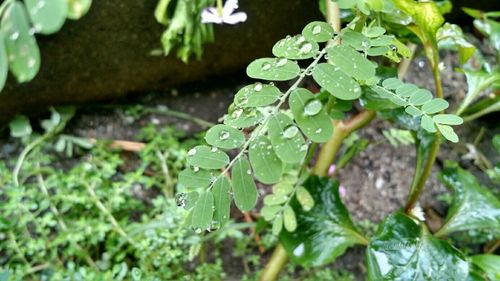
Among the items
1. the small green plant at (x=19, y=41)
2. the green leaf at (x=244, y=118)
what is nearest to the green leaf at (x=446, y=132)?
the green leaf at (x=244, y=118)

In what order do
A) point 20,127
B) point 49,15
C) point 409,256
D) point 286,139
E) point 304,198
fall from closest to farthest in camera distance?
point 49,15
point 286,139
point 409,256
point 304,198
point 20,127

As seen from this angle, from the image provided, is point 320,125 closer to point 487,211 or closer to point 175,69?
point 487,211

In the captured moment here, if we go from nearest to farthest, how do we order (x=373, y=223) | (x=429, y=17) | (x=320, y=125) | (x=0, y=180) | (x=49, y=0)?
1. (x=49, y=0)
2. (x=320, y=125)
3. (x=429, y=17)
4. (x=0, y=180)
5. (x=373, y=223)

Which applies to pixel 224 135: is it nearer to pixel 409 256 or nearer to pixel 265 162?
pixel 265 162

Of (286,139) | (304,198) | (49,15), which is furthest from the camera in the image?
(304,198)

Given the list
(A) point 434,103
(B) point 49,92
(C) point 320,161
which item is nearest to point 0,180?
(B) point 49,92

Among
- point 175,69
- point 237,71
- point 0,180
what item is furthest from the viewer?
point 237,71

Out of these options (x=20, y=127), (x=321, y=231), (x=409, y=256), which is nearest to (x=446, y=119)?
(x=409, y=256)
